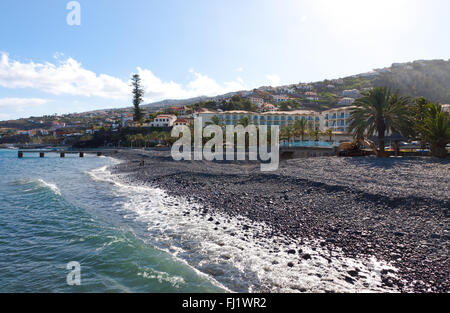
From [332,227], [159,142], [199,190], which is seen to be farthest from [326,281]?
[159,142]

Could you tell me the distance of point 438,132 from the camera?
24984mm

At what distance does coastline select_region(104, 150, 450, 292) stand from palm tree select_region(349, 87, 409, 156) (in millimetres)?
9353

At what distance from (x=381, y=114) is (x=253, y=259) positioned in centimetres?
2975

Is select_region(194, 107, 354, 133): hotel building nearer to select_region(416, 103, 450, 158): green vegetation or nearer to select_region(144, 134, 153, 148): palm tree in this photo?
select_region(144, 134, 153, 148): palm tree

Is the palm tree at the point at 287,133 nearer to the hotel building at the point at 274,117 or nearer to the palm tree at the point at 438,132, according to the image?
the hotel building at the point at 274,117

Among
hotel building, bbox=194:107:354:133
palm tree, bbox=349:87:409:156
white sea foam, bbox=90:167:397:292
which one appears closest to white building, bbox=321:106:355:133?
hotel building, bbox=194:107:354:133

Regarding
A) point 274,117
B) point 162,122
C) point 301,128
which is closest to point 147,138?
point 162,122

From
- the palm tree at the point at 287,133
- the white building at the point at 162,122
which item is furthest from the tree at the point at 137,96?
the palm tree at the point at 287,133

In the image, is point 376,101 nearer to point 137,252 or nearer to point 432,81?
point 137,252

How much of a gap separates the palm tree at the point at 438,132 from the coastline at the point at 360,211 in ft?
14.4

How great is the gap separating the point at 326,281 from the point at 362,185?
10209 mm

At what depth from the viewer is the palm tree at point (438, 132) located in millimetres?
24719

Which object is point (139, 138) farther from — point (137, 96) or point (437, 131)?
point (437, 131)

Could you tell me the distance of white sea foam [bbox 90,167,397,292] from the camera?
7.20 metres
